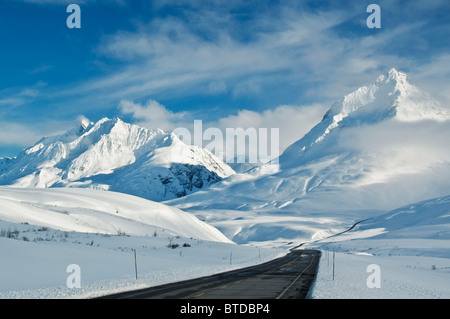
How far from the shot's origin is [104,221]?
63062mm

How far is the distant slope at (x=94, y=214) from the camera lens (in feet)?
179

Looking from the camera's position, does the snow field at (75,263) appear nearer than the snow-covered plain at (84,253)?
Yes

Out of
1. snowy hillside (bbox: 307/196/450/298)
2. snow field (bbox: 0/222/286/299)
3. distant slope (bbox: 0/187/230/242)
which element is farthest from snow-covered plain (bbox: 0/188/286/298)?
snowy hillside (bbox: 307/196/450/298)

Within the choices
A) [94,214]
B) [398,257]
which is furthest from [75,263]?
[398,257]

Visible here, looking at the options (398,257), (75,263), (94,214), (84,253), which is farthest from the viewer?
(94,214)

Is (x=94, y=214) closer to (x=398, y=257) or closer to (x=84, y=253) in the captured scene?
(x=84, y=253)

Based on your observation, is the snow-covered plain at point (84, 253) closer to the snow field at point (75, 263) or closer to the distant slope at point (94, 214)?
the snow field at point (75, 263)

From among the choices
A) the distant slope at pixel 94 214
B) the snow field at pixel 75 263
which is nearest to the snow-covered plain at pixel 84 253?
the snow field at pixel 75 263

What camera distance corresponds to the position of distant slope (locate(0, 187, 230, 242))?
54531 millimetres

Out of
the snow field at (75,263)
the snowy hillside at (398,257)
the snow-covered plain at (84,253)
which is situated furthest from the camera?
the snowy hillside at (398,257)

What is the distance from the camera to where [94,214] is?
214 feet
